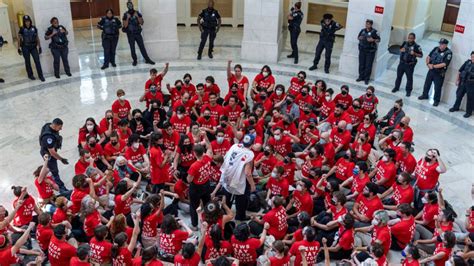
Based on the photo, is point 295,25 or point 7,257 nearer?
point 7,257

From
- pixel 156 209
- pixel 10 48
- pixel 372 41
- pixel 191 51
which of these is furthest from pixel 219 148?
pixel 10 48

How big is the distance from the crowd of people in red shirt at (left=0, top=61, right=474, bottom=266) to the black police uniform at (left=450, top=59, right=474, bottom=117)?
259cm

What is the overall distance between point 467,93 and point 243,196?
6921mm

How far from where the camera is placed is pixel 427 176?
7.93 metres

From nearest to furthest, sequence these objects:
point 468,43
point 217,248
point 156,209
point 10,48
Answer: point 217,248
point 156,209
point 468,43
point 10,48

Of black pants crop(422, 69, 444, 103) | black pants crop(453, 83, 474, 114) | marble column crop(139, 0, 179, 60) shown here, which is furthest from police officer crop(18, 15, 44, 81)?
black pants crop(453, 83, 474, 114)

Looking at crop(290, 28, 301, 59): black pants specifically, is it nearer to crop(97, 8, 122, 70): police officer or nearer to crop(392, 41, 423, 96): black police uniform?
crop(392, 41, 423, 96): black police uniform

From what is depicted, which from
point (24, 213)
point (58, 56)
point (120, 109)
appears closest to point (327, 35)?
point (120, 109)

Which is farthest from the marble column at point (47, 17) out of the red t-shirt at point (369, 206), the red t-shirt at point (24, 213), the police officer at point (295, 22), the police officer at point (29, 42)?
the red t-shirt at point (369, 206)

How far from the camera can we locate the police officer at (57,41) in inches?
511

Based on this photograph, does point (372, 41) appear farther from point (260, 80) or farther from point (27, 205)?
point (27, 205)

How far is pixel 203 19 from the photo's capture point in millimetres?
14781

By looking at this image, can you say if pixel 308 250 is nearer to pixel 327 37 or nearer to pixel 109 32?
pixel 327 37

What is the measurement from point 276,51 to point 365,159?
274 inches
